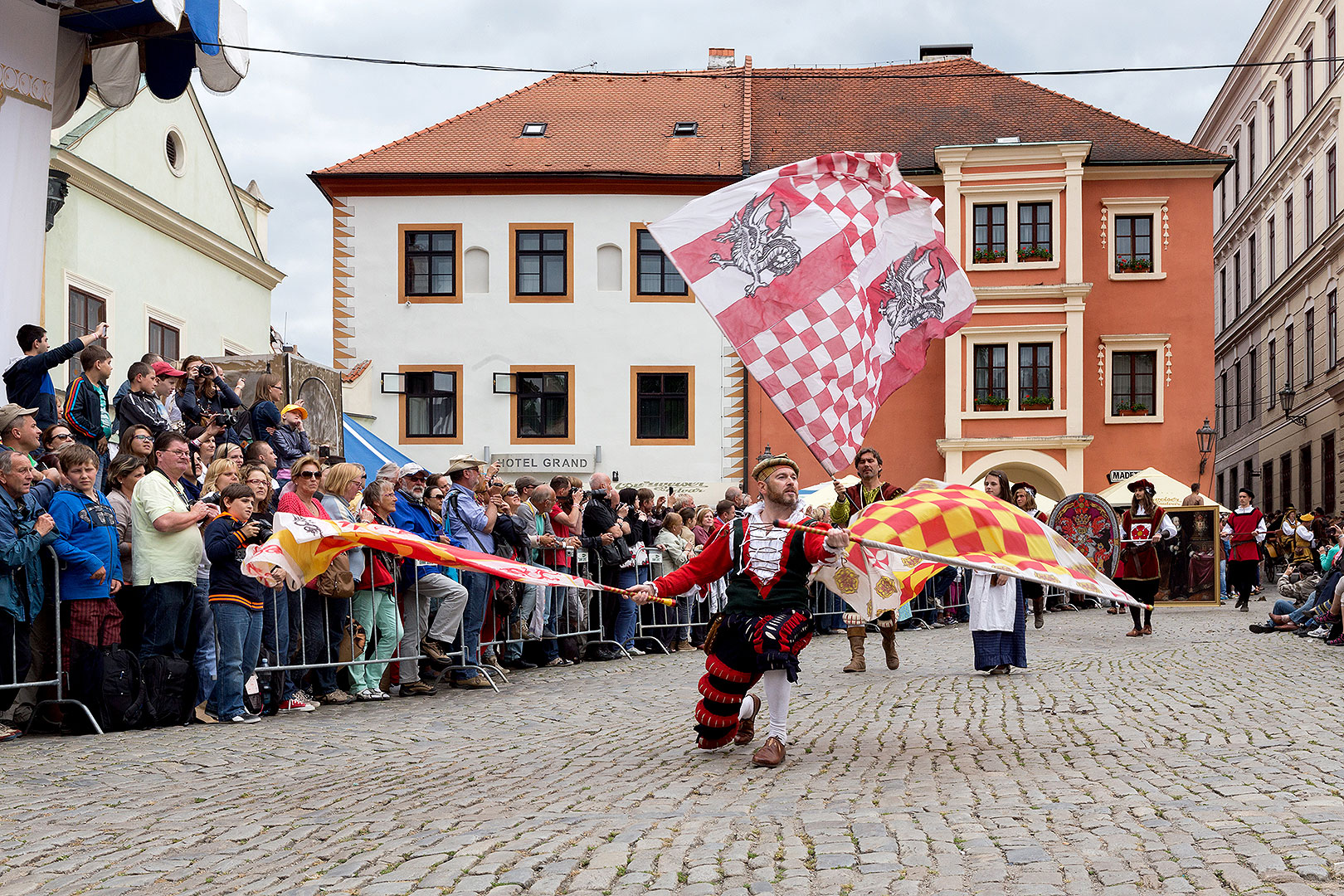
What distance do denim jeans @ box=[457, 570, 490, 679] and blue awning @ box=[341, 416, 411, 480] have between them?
658 cm

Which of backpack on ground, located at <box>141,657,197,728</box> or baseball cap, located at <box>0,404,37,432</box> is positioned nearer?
backpack on ground, located at <box>141,657,197,728</box>

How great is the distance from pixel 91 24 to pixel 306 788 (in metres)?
10.3

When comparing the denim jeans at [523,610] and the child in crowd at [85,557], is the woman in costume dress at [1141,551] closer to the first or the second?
the denim jeans at [523,610]

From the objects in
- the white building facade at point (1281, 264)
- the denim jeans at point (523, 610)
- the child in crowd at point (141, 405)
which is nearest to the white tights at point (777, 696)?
the denim jeans at point (523, 610)

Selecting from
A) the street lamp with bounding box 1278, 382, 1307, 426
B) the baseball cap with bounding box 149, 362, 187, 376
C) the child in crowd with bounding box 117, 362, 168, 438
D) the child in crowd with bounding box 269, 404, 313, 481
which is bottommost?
Result: the child in crowd with bounding box 269, 404, 313, 481

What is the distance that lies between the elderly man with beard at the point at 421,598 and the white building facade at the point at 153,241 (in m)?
15.0

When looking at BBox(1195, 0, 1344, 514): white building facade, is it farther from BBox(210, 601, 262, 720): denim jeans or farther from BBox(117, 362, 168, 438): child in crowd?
BBox(210, 601, 262, 720): denim jeans

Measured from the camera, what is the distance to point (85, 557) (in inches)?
387

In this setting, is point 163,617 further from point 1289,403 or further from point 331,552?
point 1289,403

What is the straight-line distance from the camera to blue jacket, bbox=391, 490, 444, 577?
1309 centimetres

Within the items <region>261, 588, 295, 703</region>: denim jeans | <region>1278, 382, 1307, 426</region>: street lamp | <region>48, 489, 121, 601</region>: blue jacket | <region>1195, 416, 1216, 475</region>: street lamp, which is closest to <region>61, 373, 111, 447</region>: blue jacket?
<region>261, 588, 295, 703</region>: denim jeans

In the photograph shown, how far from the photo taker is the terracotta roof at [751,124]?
4100 cm

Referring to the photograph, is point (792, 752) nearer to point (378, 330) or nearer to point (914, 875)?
point (914, 875)

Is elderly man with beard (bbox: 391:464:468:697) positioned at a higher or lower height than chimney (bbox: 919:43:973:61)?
lower
